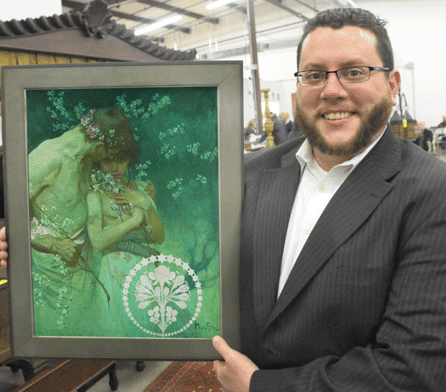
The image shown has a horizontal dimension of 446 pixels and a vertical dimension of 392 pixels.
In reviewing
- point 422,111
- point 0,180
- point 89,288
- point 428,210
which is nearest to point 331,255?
point 428,210

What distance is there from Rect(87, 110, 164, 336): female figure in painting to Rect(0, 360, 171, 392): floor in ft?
5.96

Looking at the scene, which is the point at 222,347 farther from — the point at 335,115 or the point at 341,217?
the point at 335,115

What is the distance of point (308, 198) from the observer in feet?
3.77

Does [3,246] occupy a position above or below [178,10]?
below

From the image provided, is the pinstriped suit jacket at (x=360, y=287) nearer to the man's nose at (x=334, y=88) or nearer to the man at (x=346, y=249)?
the man at (x=346, y=249)

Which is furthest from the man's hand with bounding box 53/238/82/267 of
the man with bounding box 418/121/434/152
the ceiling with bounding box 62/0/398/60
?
the ceiling with bounding box 62/0/398/60

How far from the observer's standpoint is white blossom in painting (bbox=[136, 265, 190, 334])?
105 cm

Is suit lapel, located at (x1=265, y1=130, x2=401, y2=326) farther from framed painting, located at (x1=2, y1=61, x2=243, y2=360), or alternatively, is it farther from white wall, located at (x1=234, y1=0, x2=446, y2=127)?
white wall, located at (x1=234, y1=0, x2=446, y2=127)

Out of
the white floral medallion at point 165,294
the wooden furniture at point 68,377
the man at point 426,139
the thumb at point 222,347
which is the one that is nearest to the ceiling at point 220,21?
the man at point 426,139

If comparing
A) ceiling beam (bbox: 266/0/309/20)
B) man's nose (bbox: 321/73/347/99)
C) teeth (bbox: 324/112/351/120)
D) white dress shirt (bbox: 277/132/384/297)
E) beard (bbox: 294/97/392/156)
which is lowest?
white dress shirt (bbox: 277/132/384/297)

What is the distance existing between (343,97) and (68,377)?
2127 millimetres

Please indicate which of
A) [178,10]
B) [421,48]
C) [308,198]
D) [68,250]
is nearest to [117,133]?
[68,250]

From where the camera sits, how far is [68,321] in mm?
1071

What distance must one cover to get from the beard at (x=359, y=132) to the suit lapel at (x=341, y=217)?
0.06 meters
